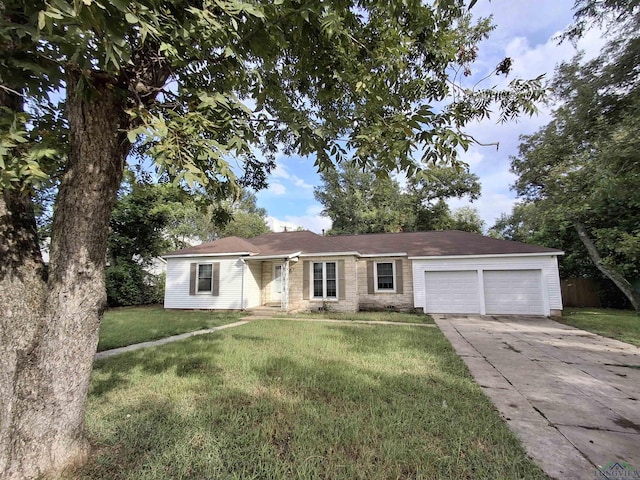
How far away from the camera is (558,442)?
2.76 m

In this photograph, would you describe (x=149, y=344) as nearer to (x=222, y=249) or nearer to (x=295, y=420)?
(x=295, y=420)

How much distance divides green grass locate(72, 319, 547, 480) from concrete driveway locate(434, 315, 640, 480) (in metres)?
0.29

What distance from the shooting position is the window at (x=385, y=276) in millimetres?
13258

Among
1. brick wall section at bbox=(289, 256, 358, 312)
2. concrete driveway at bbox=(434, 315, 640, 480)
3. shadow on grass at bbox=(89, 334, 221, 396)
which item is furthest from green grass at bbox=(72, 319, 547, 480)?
brick wall section at bbox=(289, 256, 358, 312)

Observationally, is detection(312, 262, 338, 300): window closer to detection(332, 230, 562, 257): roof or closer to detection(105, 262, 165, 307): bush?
detection(332, 230, 562, 257): roof

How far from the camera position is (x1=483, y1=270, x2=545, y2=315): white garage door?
11422mm

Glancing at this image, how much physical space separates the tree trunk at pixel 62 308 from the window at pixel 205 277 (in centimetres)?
1154

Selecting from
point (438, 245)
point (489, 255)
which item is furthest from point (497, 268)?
point (438, 245)

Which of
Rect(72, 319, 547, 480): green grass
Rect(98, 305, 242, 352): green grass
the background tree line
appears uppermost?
the background tree line

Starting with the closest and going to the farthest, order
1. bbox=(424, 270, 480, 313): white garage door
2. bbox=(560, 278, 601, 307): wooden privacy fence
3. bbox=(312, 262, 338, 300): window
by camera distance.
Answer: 1. bbox=(424, 270, 480, 313): white garage door
2. bbox=(312, 262, 338, 300): window
3. bbox=(560, 278, 601, 307): wooden privacy fence

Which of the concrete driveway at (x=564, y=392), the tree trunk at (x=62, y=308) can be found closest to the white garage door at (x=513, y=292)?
the concrete driveway at (x=564, y=392)

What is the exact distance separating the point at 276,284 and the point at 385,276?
511 cm

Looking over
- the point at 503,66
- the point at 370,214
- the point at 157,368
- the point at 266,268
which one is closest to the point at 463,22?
the point at 503,66

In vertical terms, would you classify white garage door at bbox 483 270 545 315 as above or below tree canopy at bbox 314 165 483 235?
below
